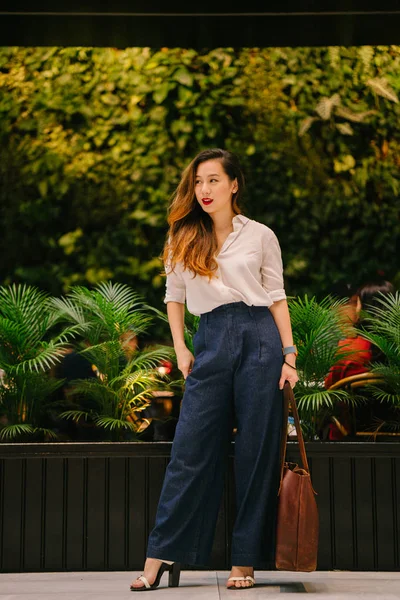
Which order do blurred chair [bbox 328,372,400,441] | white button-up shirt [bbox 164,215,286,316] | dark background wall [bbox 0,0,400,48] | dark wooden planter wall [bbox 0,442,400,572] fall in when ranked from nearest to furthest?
white button-up shirt [bbox 164,215,286,316], dark wooden planter wall [bbox 0,442,400,572], blurred chair [bbox 328,372,400,441], dark background wall [bbox 0,0,400,48]

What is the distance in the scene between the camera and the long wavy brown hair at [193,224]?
9.05ft

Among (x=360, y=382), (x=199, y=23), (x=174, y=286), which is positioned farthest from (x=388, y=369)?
(x=199, y=23)

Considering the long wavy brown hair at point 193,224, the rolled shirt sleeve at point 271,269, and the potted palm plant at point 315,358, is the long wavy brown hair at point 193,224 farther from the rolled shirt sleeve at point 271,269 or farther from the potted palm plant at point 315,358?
the potted palm plant at point 315,358

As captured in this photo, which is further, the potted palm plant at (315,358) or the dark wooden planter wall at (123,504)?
the potted palm plant at (315,358)

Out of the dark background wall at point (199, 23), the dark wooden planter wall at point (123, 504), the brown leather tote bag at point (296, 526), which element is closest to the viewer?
the brown leather tote bag at point (296, 526)

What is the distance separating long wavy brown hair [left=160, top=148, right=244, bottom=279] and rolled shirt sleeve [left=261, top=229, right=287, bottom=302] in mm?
185

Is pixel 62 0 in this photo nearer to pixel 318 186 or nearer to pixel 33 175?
pixel 33 175

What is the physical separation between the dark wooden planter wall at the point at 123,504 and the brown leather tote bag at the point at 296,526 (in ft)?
1.29

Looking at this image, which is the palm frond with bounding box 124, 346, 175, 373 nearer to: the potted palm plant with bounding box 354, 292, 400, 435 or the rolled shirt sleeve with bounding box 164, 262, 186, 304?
the rolled shirt sleeve with bounding box 164, 262, 186, 304

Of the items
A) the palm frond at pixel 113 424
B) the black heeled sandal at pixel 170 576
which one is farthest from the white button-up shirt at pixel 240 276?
the black heeled sandal at pixel 170 576

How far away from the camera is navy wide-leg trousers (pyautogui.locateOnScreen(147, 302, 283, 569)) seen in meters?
2.63

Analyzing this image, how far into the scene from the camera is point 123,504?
2959 millimetres

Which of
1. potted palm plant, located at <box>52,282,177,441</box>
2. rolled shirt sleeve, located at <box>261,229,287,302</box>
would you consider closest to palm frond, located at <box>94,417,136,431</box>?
potted palm plant, located at <box>52,282,177,441</box>

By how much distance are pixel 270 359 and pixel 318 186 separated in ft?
6.77
